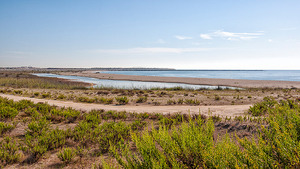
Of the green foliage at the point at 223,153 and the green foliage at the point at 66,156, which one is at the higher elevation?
the green foliage at the point at 223,153

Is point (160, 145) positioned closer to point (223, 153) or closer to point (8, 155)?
point (223, 153)

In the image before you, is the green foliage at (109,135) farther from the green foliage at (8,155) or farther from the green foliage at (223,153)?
the green foliage at (8,155)

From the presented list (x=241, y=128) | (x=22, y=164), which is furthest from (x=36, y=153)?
(x=241, y=128)

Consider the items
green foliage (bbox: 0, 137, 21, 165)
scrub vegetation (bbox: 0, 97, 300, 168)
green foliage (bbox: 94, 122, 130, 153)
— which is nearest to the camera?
scrub vegetation (bbox: 0, 97, 300, 168)

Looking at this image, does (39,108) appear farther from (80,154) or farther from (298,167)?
(298,167)

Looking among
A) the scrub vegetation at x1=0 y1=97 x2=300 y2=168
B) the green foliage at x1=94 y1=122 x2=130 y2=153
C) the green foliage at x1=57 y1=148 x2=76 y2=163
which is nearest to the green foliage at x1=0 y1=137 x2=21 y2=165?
the scrub vegetation at x1=0 y1=97 x2=300 y2=168

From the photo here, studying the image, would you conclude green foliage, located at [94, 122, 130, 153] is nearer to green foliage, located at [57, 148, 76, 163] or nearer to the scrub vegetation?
the scrub vegetation

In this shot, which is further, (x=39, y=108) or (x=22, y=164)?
(x=39, y=108)

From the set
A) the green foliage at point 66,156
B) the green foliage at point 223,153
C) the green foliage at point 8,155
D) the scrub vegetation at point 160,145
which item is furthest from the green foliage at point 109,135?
the green foliage at point 8,155

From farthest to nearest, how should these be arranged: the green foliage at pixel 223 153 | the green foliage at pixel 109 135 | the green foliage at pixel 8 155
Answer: the green foliage at pixel 109 135
the green foliage at pixel 8 155
the green foliage at pixel 223 153

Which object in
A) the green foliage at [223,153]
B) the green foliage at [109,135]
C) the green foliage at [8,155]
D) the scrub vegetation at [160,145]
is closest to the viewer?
the green foliage at [223,153]

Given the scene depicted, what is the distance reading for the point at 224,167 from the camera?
308 centimetres

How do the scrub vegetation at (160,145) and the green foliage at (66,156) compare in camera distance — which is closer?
the scrub vegetation at (160,145)

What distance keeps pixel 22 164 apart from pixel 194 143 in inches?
192
